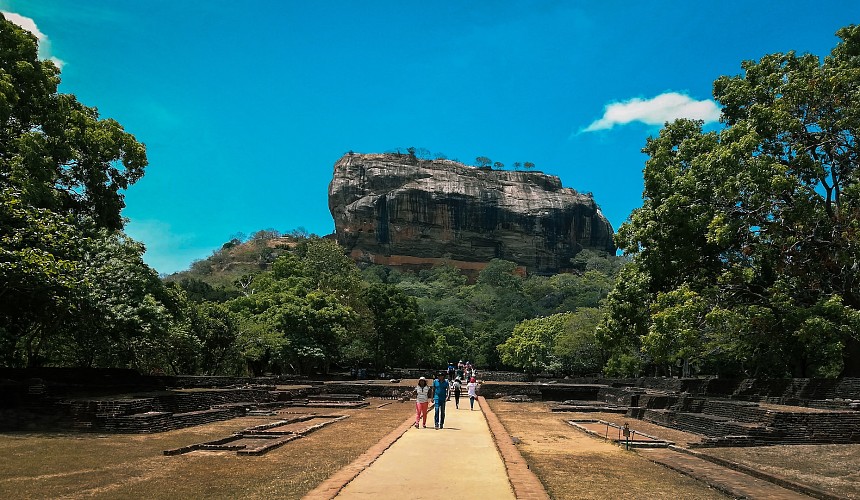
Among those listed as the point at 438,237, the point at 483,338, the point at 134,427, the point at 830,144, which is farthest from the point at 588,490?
the point at 438,237

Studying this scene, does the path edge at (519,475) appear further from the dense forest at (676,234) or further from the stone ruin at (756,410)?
the dense forest at (676,234)

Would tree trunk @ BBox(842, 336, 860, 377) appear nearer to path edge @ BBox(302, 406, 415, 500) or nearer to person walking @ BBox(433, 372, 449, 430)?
person walking @ BBox(433, 372, 449, 430)

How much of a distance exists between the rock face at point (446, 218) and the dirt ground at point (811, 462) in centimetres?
10647

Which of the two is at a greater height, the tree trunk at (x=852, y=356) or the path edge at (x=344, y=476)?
the tree trunk at (x=852, y=356)

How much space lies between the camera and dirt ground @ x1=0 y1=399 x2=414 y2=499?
7461 millimetres

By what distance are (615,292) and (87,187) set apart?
56.5 ft

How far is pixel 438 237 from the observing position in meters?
119

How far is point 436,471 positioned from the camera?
28.0 ft

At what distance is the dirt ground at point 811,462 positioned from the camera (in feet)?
27.2

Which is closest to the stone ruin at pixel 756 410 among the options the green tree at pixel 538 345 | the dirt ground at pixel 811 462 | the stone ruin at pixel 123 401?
the dirt ground at pixel 811 462

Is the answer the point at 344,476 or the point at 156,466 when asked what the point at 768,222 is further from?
the point at 156,466

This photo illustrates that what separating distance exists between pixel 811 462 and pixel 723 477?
2.47 m

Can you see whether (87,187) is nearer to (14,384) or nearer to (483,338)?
(14,384)

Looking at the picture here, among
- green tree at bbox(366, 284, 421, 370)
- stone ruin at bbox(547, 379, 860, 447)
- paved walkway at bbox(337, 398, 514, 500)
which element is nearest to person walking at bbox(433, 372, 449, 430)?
paved walkway at bbox(337, 398, 514, 500)
